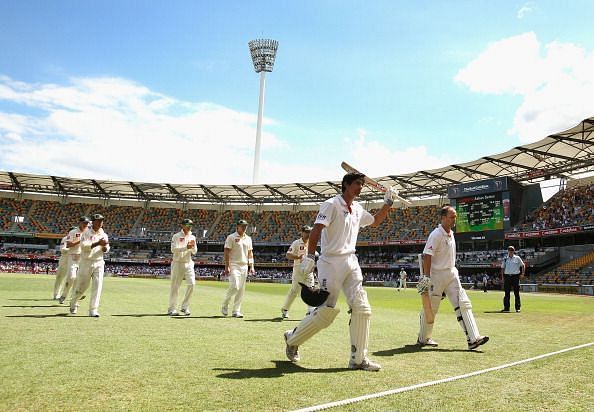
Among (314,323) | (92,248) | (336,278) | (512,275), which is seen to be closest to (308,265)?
(336,278)

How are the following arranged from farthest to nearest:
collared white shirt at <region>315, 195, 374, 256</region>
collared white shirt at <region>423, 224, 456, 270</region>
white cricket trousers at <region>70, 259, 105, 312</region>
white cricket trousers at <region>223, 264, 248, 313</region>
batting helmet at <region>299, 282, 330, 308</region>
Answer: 1. white cricket trousers at <region>223, 264, 248, 313</region>
2. white cricket trousers at <region>70, 259, 105, 312</region>
3. collared white shirt at <region>423, 224, 456, 270</region>
4. collared white shirt at <region>315, 195, 374, 256</region>
5. batting helmet at <region>299, 282, 330, 308</region>

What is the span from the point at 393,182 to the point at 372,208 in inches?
543

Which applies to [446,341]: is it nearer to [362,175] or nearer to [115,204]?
[362,175]

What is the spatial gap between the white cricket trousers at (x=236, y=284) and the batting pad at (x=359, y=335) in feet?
20.1

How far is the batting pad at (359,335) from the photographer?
17.2ft

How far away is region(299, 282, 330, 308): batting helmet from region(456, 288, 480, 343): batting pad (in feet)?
8.87

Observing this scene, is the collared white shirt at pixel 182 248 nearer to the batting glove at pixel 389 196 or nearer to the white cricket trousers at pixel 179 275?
the white cricket trousers at pixel 179 275

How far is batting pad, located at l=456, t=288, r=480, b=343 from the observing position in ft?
22.2

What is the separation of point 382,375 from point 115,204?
73667 millimetres

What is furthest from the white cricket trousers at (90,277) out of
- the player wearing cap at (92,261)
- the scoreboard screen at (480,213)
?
the scoreboard screen at (480,213)

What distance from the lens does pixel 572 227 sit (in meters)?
40.7

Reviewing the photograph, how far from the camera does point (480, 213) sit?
43625 mm

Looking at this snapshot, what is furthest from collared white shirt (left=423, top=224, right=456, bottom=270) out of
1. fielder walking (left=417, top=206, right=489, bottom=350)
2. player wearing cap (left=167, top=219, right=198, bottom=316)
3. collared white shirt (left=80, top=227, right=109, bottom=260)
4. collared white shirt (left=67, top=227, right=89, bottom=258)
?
collared white shirt (left=67, top=227, right=89, bottom=258)

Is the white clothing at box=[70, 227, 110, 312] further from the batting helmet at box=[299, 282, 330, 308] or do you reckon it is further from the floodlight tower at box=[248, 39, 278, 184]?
the floodlight tower at box=[248, 39, 278, 184]
